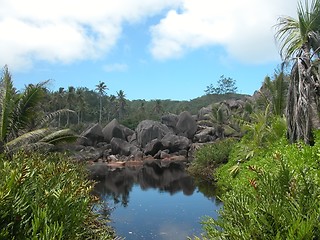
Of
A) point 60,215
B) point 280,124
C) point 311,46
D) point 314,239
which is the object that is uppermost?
point 311,46

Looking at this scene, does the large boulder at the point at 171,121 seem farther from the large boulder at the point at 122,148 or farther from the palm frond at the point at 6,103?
the palm frond at the point at 6,103

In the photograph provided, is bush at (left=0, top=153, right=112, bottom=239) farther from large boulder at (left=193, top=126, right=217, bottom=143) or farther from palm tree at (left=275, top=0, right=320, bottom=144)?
large boulder at (left=193, top=126, right=217, bottom=143)

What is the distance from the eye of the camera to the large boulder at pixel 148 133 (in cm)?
4825

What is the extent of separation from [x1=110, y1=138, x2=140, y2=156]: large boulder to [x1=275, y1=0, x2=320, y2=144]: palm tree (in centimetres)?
3485

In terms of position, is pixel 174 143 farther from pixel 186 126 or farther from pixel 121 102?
pixel 121 102

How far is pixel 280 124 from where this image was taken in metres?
15.2

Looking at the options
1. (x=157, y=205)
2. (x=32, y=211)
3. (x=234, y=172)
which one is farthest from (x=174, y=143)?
(x=32, y=211)

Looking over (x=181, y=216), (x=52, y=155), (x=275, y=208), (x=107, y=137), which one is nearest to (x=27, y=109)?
(x=52, y=155)

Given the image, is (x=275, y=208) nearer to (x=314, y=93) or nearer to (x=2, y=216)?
(x=2, y=216)

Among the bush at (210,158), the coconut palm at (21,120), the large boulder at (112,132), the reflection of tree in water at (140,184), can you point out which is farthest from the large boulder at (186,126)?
the coconut palm at (21,120)

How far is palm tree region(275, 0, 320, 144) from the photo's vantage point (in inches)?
452

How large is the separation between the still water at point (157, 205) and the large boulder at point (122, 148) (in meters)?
17.3

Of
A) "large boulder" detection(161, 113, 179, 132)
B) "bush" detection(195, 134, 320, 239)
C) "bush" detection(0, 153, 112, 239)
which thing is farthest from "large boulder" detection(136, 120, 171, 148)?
"bush" detection(0, 153, 112, 239)

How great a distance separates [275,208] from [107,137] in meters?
45.5
